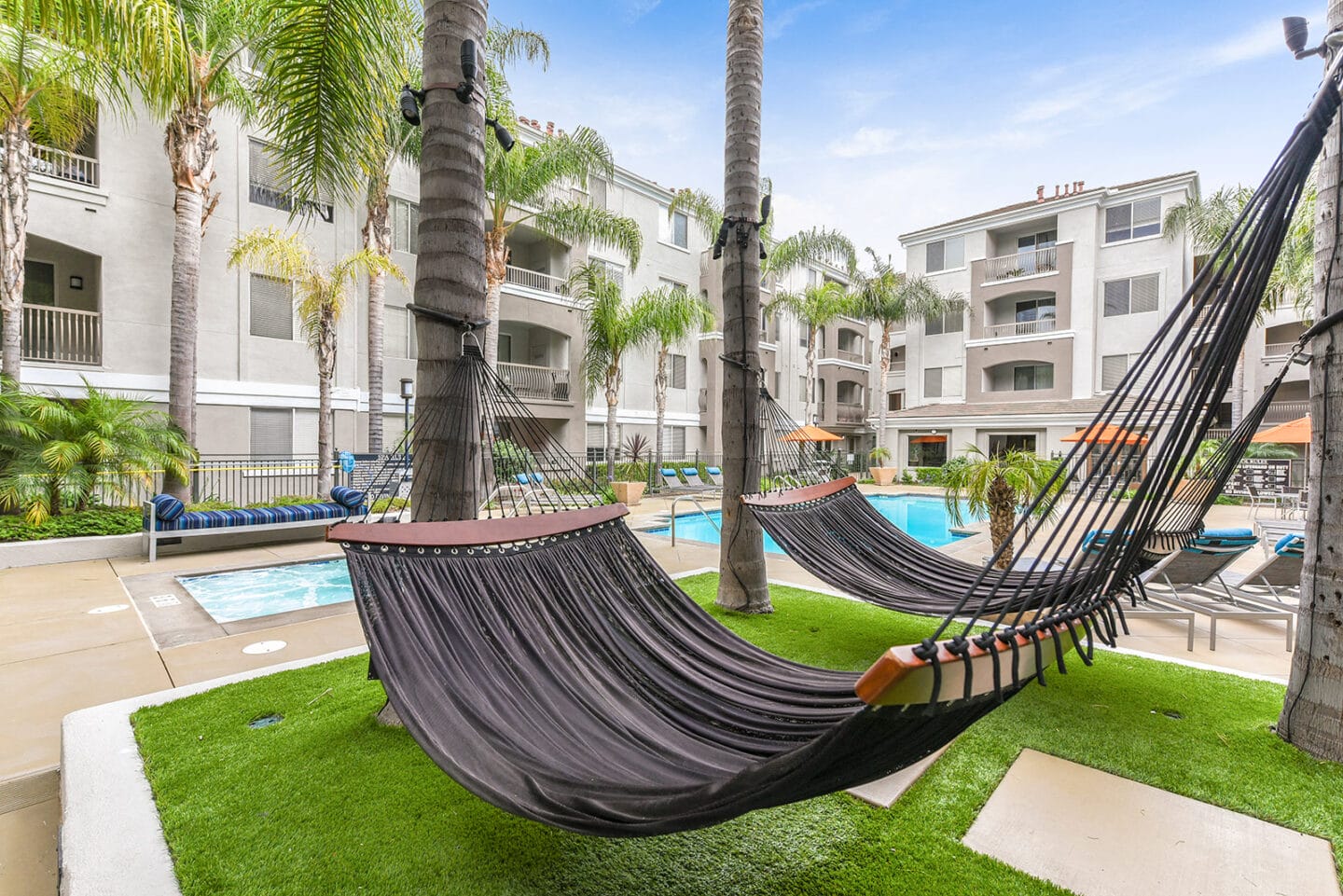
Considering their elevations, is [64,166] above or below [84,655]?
above

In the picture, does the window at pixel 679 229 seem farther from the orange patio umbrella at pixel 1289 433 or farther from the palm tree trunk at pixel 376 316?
the orange patio umbrella at pixel 1289 433

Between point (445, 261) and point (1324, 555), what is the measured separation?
3.90m

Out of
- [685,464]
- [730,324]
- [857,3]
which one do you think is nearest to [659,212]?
[685,464]

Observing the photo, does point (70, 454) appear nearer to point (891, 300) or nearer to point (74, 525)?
point (74, 525)

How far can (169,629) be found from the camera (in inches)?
162

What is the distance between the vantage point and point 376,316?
11.6 m

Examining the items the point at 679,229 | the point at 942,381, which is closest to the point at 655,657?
the point at 679,229

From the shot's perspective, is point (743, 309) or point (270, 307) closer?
point (743, 309)

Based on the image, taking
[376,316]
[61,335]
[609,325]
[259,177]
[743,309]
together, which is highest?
[259,177]

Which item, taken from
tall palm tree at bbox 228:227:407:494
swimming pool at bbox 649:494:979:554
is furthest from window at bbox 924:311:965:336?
tall palm tree at bbox 228:227:407:494

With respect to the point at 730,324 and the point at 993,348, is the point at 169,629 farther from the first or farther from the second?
the point at 993,348

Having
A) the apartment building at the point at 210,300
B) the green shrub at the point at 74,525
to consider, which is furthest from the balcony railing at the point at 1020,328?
the green shrub at the point at 74,525

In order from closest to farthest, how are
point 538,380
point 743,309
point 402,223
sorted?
point 743,309 < point 402,223 < point 538,380

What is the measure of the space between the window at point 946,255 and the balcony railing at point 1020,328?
2.50 meters
